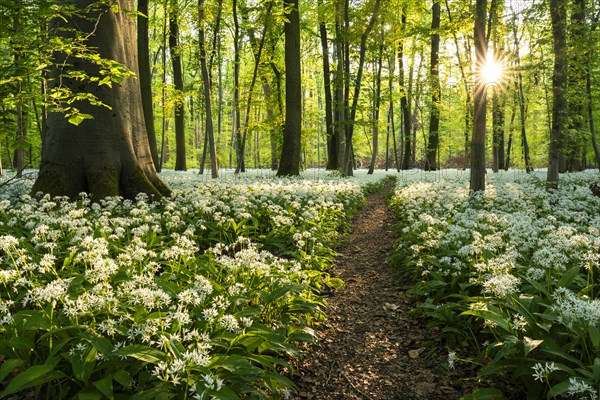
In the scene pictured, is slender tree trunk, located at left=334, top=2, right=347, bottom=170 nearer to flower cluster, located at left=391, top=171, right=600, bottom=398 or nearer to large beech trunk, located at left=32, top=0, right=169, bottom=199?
large beech trunk, located at left=32, top=0, right=169, bottom=199

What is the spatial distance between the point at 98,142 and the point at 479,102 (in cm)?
1066

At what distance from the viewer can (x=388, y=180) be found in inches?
1090

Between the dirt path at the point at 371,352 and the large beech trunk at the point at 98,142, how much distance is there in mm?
5237

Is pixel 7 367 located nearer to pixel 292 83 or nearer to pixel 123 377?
pixel 123 377

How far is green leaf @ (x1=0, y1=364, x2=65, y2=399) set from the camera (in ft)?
7.40

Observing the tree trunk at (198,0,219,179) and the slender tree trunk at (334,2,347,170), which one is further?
the slender tree trunk at (334,2,347,170)

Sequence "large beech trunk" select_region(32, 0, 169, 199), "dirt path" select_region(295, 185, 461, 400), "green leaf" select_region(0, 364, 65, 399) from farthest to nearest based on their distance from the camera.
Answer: "large beech trunk" select_region(32, 0, 169, 199) → "dirt path" select_region(295, 185, 461, 400) → "green leaf" select_region(0, 364, 65, 399)

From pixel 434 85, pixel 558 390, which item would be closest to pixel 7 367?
Result: pixel 558 390

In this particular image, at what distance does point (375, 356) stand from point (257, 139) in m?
49.1

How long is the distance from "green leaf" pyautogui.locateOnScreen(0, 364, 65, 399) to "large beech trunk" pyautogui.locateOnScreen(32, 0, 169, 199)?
230 inches

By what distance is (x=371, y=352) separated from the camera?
424cm

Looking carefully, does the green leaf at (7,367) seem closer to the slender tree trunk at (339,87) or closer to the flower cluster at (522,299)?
the flower cluster at (522,299)

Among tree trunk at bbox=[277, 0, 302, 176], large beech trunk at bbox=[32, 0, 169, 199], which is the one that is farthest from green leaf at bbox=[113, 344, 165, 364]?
tree trunk at bbox=[277, 0, 302, 176]

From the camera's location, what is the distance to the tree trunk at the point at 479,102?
1073 centimetres
